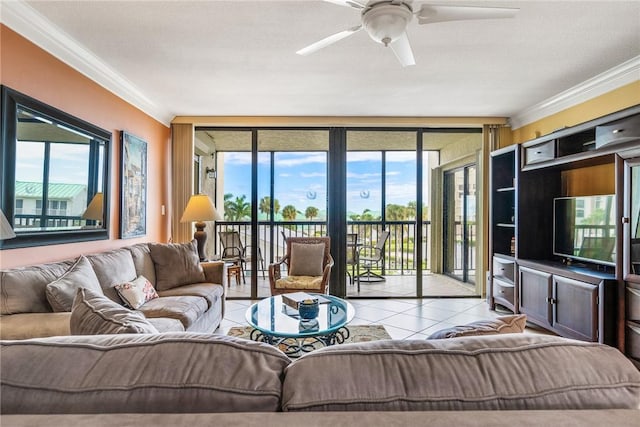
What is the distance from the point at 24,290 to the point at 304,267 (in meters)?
2.83

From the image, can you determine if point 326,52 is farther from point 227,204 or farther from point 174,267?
point 227,204

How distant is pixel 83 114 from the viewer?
2.94 metres

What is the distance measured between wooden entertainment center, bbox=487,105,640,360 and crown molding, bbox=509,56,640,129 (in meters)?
0.54

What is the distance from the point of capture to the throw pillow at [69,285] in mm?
2039

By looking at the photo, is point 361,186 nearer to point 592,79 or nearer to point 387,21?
point 592,79

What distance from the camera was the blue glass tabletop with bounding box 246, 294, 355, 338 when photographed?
7.81ft

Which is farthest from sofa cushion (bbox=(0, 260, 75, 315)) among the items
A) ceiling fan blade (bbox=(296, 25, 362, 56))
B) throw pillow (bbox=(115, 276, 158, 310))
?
ceiling fan blade (bbox=(296, 25, 362, 56))

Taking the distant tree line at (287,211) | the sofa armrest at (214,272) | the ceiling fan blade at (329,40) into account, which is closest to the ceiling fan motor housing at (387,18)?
the ceiling fan blade at (329,40)

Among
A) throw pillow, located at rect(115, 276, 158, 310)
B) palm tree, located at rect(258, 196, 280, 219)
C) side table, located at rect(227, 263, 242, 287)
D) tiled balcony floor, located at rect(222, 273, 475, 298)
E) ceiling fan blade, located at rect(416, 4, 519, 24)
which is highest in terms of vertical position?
ceiling fan blade, located at rect(416, 4, 519, 24)

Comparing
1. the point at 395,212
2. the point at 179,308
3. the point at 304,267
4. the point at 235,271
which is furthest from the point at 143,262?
the point at 395,212

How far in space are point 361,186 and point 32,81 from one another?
12.4ft

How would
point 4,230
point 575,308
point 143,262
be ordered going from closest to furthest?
point 4,230, point 575,308, point 143,262

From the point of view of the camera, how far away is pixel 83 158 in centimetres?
292

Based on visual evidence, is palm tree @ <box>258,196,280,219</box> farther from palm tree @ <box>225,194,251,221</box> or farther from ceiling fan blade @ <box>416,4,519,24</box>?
ceiling fan blade @ <box>416,4,519,24</box>
